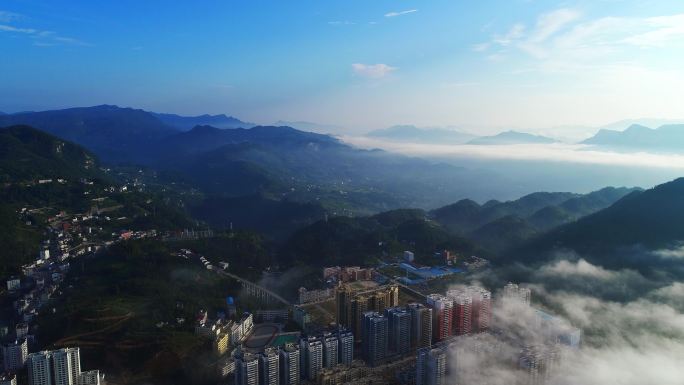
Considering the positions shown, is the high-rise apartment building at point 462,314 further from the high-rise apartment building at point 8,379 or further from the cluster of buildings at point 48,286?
the high-rise apartment building at point 8,379

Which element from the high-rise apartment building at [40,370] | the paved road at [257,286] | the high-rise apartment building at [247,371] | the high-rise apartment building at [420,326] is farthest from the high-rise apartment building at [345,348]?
the high-rise apartment building at [40,370]

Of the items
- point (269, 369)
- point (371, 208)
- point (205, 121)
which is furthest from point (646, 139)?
point (205, 121)

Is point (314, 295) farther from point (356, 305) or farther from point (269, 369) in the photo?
point (269, 369)

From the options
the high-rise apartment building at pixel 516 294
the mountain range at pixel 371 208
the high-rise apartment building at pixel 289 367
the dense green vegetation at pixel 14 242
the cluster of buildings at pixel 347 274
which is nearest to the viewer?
the high-rise apartment building at pixel 289 367

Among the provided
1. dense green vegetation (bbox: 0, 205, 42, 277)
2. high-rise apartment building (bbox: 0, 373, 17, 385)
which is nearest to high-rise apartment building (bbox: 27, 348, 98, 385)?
high-rise apartment building (bbox: 0, 373, 17, 385)

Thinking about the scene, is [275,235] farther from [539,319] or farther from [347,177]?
[347,177]

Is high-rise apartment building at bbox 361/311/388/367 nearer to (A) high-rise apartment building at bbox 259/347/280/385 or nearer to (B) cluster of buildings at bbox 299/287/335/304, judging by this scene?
(A) high-rise apartment building at bbox 259/347/280/385
